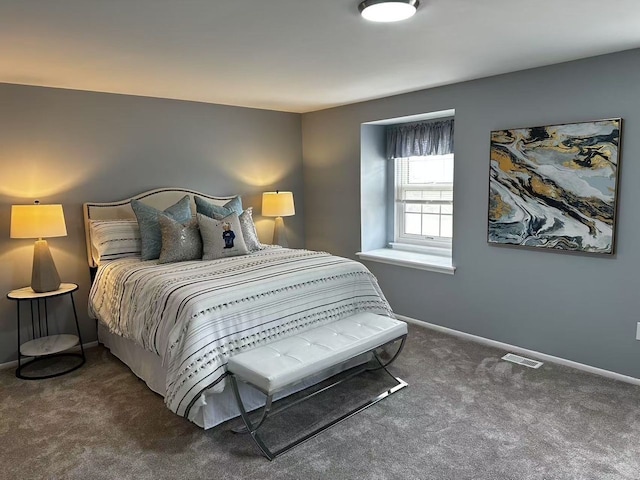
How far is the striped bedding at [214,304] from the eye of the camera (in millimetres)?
2494

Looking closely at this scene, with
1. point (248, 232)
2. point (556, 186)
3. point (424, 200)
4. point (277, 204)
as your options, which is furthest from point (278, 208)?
point (556, 186)

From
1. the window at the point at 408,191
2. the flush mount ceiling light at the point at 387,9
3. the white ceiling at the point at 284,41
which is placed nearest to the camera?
the flush mount ceiling light at the point at 387,9

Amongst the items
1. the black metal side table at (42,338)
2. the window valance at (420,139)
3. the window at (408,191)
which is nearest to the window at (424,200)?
the window at (408,191)

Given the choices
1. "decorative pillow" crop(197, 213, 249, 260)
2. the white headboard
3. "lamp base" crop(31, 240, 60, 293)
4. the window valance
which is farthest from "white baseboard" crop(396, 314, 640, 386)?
"lamp base" crop(31, 240, 60, 293)

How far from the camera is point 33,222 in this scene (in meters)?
3.22

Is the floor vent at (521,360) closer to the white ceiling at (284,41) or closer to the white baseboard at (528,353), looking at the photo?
the white baseboard at (528,353)

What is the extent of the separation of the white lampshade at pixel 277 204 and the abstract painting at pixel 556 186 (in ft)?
6.80

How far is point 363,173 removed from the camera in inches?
185

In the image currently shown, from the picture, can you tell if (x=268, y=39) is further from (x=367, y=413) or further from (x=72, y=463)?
(x=72, y=463)

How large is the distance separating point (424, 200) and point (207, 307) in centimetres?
278

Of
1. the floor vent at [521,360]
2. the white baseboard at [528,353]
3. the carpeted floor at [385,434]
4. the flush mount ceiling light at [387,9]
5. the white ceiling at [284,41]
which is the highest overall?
the white ceiling at [284,41]

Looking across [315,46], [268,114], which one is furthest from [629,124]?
[268,114]

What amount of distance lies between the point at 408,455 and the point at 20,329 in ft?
10.2

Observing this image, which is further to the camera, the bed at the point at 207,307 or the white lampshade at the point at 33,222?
the white lampshade at the point at 33,222
